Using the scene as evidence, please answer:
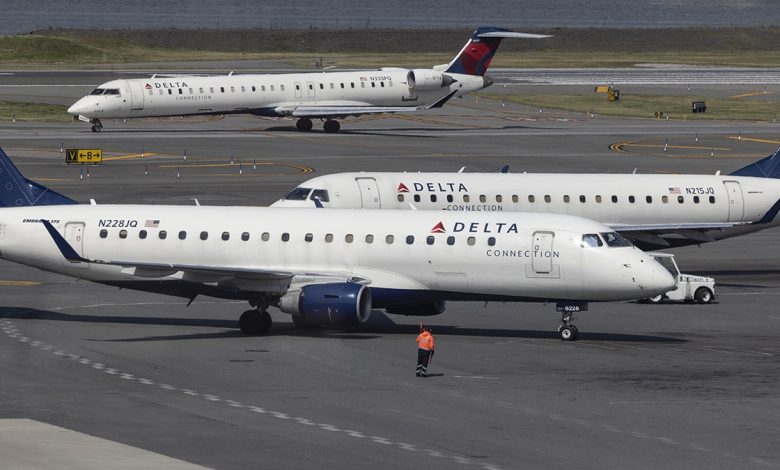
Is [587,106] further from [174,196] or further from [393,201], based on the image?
[393,201]

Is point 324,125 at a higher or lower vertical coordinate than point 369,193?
higher

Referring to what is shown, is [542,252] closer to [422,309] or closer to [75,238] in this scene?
[422,309]

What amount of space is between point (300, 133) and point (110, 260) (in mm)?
72675

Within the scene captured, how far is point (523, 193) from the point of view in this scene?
58.8 metres

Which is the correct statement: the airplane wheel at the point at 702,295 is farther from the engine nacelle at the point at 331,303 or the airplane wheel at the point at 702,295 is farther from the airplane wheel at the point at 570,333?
the engine nacelle at the point at 331,303

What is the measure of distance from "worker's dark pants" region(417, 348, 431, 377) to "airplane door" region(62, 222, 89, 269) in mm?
13397

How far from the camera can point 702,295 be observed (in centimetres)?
5350

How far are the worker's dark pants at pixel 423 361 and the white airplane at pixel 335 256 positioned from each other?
5144 millimetres

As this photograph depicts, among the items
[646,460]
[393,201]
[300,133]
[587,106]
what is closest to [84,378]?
[646,460]

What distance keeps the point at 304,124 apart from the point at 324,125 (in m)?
1.80

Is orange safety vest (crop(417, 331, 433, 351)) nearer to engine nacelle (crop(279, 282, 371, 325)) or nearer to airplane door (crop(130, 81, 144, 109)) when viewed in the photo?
engine nacelle (crop(279, 282, 371, 325))

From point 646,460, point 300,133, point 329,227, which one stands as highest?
point 300,133

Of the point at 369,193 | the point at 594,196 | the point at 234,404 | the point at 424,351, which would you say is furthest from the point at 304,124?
the point at 234,404

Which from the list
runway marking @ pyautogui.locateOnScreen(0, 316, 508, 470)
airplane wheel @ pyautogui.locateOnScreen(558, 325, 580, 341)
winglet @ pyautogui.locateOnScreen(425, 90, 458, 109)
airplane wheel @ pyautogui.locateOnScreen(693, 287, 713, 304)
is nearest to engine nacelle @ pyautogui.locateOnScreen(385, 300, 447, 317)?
airplane wheel @ pyautogui.locateOnScreen(558, 325, 580, 341)
